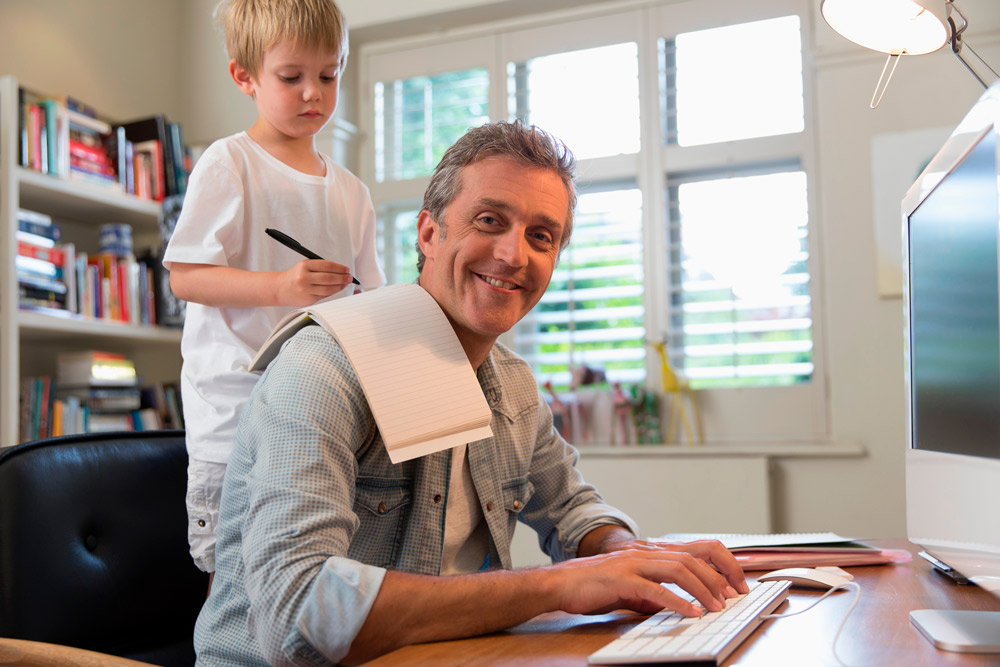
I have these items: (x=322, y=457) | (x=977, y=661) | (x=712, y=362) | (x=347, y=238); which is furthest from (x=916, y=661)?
(x=712, y=362)

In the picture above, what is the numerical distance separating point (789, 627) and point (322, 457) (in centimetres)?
46

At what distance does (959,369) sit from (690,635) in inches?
14.8

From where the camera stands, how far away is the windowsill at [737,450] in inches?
111

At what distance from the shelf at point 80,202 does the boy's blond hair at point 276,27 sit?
1590 millimetres

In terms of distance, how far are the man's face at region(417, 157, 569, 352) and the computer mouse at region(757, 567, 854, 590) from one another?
1.44 ft

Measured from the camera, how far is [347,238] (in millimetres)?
1508

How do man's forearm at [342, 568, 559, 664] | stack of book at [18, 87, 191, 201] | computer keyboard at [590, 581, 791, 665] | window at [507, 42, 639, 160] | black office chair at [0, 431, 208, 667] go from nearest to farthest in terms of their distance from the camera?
computer keyboard at [590, 581, 791, 665] < man's forearm at [342, 568, 559, 664] < black office chair at [0, 431, 208, 667] < stack of book at [18, 87, 191, 201] < window at [507, 42, 639, 160]

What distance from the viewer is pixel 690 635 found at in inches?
27.2

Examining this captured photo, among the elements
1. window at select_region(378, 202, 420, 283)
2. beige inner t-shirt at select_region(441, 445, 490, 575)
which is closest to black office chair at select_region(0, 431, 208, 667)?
beige inner t-shirt at select_region(441, 445, 490, 575)

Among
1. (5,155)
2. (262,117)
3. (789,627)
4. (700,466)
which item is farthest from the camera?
(700,466)

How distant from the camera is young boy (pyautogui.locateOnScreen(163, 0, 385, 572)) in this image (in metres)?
1.26

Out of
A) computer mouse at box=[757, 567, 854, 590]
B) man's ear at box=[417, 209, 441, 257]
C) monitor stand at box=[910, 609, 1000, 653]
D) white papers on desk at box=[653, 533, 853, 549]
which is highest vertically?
man's ear at box=[417, 209, 441, 257]

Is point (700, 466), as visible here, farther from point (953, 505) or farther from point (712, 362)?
point (953, 505)

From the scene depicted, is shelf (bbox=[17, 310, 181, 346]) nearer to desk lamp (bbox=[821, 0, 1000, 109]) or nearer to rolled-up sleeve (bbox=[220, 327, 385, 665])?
rolled-up sleeve (bbox=[220, 327, 385, 665])
